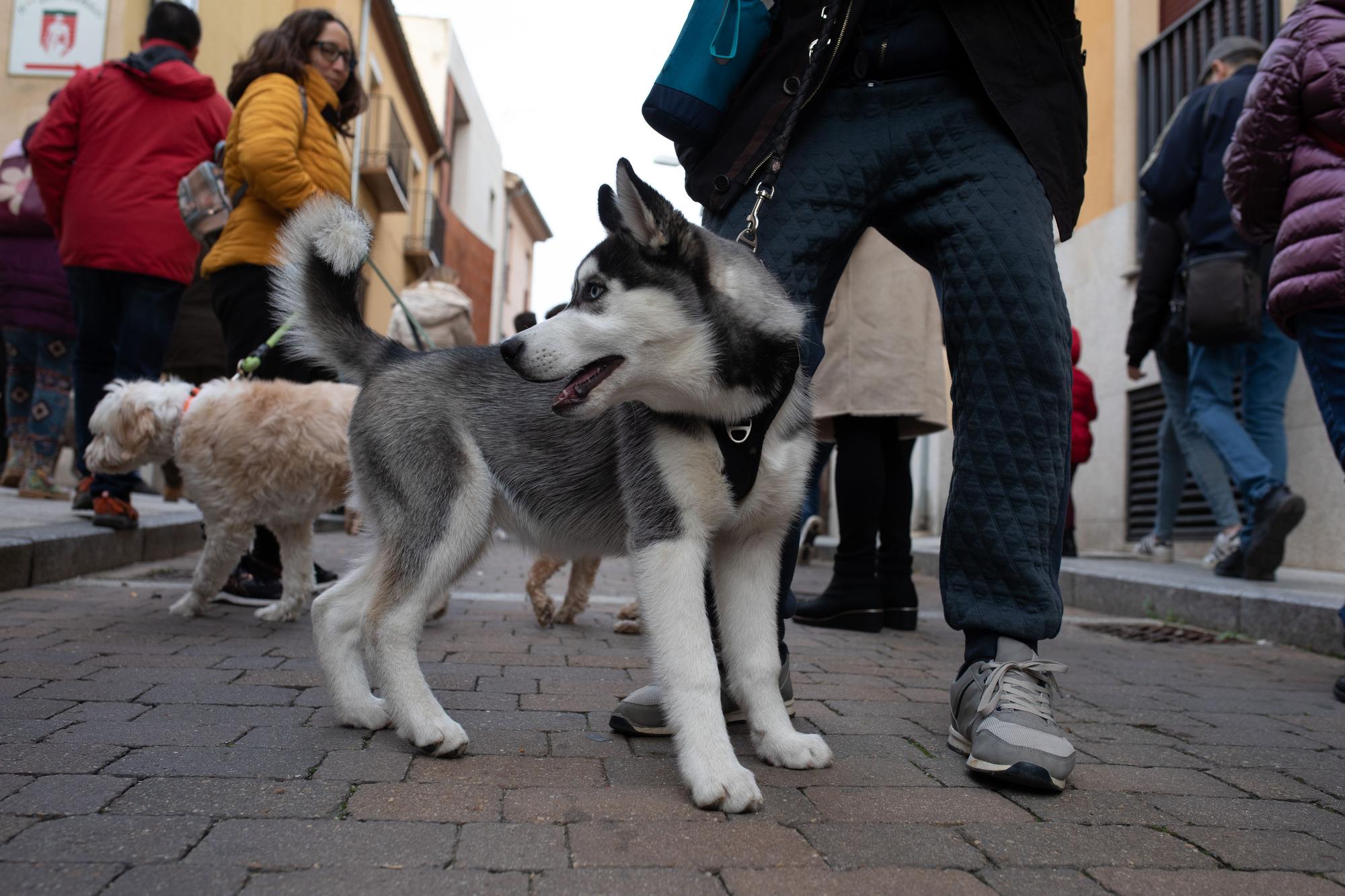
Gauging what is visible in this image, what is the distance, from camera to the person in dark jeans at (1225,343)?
6.35 m

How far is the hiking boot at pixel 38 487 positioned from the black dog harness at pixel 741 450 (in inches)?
280

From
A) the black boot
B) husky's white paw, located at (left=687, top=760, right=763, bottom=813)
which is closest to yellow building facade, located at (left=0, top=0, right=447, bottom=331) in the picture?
the black boot

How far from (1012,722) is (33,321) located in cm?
775

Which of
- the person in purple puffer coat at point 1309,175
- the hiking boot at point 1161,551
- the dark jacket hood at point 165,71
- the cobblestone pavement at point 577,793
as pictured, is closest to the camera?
the cobblestone pavement at point 577,793

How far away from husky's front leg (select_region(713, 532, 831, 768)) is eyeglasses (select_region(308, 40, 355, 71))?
155 inches

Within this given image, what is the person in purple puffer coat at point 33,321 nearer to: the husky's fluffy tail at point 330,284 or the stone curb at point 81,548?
the stone curb at point 81,548

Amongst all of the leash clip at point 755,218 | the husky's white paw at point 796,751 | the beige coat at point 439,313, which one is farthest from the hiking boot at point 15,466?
the husky's white paw at point 796,751

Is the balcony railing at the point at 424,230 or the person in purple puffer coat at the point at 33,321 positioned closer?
the person in purple puffer coat at the point at 33,321

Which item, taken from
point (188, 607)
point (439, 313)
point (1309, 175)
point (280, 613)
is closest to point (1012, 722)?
point (1309, 175)

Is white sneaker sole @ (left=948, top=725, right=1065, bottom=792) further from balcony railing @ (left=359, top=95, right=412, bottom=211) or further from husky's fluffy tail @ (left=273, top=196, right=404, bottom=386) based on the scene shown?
balcony railing @ (left=359, top=95, right=412, bottom=211)

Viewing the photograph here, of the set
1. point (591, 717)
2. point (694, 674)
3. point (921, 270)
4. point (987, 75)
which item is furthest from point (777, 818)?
point (921, 270)

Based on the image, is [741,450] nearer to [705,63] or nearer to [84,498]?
[705,63]

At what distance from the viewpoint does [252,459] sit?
463cm

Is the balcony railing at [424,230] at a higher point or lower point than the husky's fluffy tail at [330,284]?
higher
